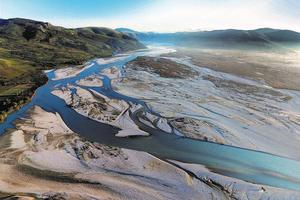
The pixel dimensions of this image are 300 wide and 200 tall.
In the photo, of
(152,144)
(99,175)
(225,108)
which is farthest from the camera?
(225,108)

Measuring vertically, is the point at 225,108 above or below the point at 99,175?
above

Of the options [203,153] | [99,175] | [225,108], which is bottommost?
[99,175]

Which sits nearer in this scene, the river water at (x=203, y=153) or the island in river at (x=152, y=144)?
the island in river at (x=152, y=144)

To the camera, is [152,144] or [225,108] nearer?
[152,144]

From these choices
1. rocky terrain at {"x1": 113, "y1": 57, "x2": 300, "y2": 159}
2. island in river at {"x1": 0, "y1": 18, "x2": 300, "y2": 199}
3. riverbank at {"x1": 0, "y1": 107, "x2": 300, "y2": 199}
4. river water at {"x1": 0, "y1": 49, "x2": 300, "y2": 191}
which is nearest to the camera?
riverbank at {"x1": 0, "y1": 107, "x2": 300, "y2": 199}

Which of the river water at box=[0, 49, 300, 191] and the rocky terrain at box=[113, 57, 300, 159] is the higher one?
the rocky terrain at box=[113, 57, 300, 159]

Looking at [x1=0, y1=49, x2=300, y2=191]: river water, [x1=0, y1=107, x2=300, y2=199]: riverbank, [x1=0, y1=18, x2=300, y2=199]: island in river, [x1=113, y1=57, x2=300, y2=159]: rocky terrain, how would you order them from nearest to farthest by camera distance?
[x1=0, y1=107, x2=300, y2=199]: riverbank
[x1=0, y1=18, x2=300, y2=199]: island in river
[x1=0, y1=49, x2=300, y2=191]: river water
[x1=113, y1=57, x2=300, y2=159]: rocky terrain

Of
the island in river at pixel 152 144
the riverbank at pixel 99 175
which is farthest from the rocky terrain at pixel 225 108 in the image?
the riverbank at pixel 99 175

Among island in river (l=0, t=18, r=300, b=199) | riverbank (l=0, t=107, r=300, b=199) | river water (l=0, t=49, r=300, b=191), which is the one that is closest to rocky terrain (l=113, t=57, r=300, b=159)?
island in river (l=0, t=18, r=300, b=199)

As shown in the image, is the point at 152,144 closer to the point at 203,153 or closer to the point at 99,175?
the point at 203,153

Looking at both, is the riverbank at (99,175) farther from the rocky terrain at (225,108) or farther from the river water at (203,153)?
the rocky terrain at (225,108)

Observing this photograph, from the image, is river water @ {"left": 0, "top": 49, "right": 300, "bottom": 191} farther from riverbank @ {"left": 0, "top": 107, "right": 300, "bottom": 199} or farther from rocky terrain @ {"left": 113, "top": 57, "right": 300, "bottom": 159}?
rocky terrain @ {"left": 113, "top": 57, "right": 300, "bottom": 159}

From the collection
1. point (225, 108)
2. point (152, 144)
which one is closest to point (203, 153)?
point (152, 144)
